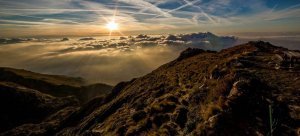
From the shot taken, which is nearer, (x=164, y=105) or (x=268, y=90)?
(x=268, y=90)

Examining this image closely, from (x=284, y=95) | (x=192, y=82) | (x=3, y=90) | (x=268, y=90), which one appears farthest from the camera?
(x=3, y=90)

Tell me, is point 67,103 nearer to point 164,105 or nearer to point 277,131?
point 164,105

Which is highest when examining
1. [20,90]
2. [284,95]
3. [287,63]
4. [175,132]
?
[287,63]

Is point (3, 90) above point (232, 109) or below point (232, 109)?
below

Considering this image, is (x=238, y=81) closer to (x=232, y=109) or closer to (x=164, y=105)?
(x=232, y=109)

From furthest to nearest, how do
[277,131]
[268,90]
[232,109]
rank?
1. [268,90]
2. [232,109]
3. [277,131]

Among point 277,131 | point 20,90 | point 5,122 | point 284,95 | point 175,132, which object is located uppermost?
point 284,95

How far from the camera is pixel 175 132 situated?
29453 millimetres

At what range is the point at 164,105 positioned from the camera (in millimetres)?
39844

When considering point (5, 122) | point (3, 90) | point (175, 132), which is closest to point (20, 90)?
point (3, 90)

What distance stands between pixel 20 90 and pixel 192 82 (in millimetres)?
181289

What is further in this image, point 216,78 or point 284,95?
point 216,78

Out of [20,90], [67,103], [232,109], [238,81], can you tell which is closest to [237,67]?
[238,81]

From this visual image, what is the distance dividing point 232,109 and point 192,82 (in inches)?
937
